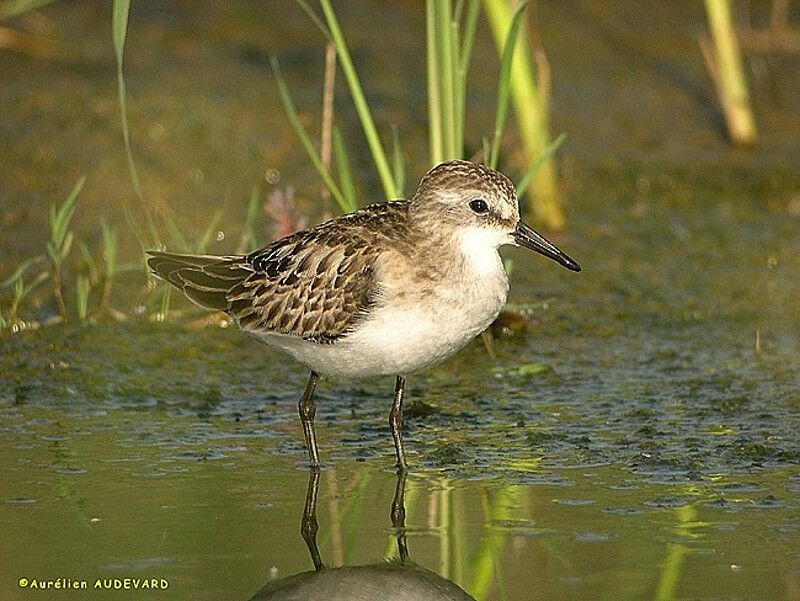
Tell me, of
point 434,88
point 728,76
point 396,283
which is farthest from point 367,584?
point 728,76

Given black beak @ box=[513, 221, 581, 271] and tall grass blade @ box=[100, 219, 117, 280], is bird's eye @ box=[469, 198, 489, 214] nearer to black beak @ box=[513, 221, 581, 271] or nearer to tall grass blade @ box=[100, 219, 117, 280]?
black beak @ box=[513, 221, 581, 271]

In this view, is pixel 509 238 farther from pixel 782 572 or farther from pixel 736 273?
pixel 736 273

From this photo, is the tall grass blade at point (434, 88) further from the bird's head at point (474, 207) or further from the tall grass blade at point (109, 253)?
the tall grass blade at point (109, 253)

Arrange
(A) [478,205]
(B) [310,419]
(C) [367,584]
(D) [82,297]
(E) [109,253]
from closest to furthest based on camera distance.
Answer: (C) [367,584] → (A) [478,205] → (B) [310,419] → (D) [82,297] → (E) [109,253]

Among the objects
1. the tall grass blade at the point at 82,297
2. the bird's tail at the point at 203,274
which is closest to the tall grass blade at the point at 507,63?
the bird's tail at the point at 203,274

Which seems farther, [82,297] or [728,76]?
[728,76]

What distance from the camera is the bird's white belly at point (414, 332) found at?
22.9 feet

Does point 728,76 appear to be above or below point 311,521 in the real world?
above

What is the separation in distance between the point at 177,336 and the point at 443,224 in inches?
94.2

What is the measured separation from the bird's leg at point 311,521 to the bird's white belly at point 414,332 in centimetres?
51

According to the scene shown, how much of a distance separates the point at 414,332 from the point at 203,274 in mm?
1489

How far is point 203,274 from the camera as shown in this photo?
8.02m

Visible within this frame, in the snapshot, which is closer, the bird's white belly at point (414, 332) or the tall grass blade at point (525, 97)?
the bird's white belly at point (414, 332)

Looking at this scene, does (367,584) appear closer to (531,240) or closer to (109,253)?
(531,240)
